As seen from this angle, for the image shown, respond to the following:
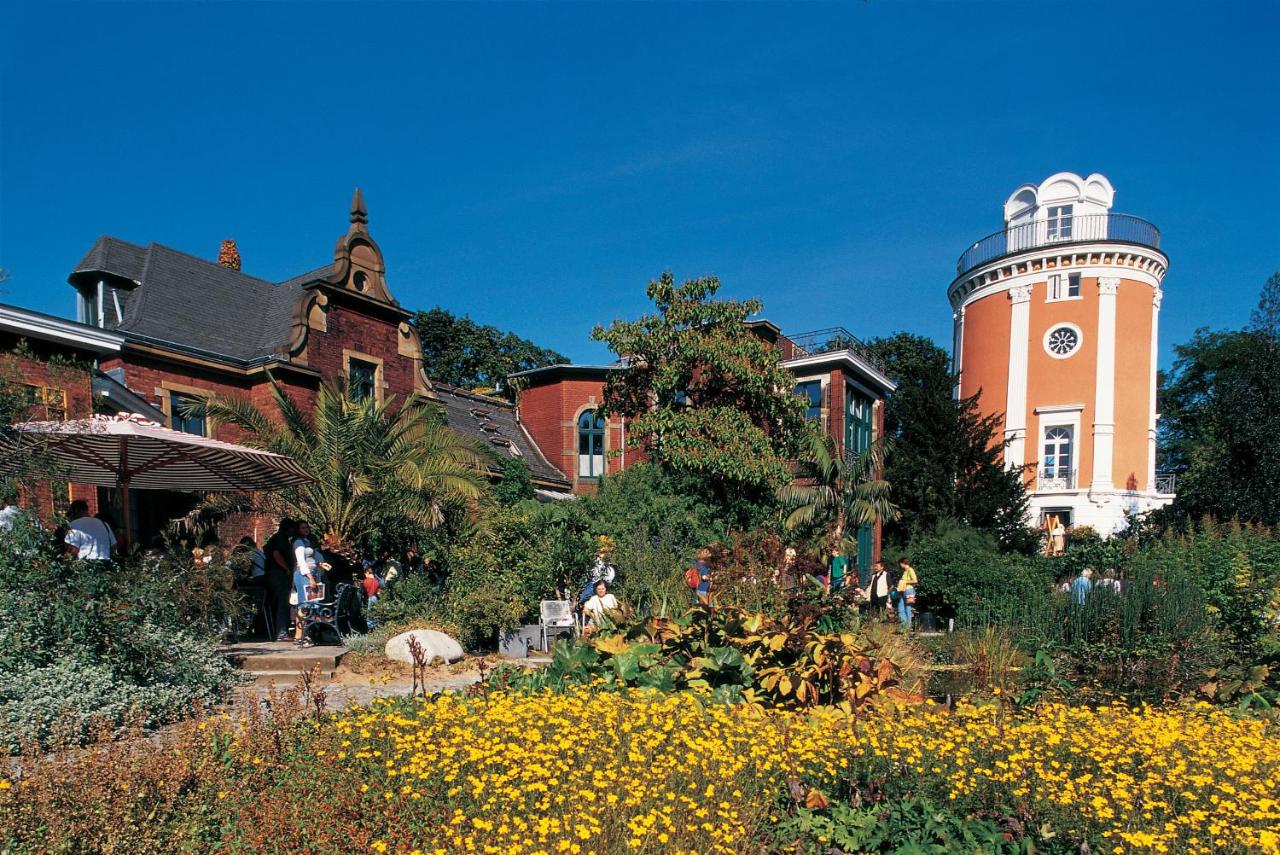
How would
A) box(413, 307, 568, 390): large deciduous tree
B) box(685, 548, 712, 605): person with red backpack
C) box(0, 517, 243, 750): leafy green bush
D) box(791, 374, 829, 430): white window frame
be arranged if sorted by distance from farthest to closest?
box(413, 307, 568, 390): large deciduous tree
box(791, 374, 829, 430): white window frame
box(685, 548, 712, 605): person with red backpack
box(0, 517, 243, 750): leafy green bush

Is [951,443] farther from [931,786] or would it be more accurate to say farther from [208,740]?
[208,740]

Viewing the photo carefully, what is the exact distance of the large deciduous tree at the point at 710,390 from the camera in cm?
1681

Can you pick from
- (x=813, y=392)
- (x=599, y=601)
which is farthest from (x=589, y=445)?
(x=599, y=601)

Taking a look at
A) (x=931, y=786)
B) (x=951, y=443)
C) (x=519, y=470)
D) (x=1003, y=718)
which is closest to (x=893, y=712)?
(x=1003, y=718)

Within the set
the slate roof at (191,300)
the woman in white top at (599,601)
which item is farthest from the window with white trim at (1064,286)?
the woman in white top at (599,601)

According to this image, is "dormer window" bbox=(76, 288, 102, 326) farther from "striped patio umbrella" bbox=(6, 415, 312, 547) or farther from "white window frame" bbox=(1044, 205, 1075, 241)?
"white window frame" bbox=(1044, 205, 1075, 241)

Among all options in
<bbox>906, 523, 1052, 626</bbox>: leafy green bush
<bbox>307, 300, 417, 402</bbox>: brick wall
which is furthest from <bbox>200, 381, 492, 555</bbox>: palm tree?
<bbox>906, 523, 1052, 626</bbox>: leafy green bush

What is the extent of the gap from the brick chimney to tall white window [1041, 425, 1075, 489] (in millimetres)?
31194

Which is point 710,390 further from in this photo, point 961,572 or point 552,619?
point 552,619

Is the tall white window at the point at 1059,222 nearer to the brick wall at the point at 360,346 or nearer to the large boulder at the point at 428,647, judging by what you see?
the brick wall at the point at 360,346

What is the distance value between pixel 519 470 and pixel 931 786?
18061 mm

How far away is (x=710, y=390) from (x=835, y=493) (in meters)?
5.75

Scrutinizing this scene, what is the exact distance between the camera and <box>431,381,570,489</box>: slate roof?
24516 millimetres

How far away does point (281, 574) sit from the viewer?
1053 centimetres
